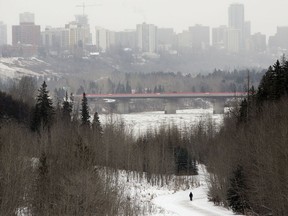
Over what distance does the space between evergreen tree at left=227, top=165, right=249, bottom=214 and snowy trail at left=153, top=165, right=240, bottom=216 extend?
1.69 feet

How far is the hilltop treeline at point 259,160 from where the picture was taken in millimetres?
31328

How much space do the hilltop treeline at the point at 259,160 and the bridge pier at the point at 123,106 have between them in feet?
329

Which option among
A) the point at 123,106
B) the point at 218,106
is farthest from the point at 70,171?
the point at 123,106

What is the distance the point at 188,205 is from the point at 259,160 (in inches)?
409

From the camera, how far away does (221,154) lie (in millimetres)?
46531

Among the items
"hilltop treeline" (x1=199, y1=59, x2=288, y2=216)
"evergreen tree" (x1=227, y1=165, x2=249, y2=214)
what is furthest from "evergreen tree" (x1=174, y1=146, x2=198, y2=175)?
"evergreen tree" (x1=227, y1=165, x2=249, y2=214)

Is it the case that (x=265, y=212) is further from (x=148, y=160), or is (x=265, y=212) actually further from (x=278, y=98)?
(x=148, y=160)

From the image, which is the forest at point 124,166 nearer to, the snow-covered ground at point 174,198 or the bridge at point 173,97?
the snow-covered ground at point 174,198

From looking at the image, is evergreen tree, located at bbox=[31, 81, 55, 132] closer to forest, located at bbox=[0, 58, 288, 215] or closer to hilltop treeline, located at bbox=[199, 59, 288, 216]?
forest, located at bbox=[0, 58, 288, 215]

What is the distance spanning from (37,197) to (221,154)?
56.7 feet

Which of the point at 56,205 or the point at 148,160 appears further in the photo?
the point at 148,160

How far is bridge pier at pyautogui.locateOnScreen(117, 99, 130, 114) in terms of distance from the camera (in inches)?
5994

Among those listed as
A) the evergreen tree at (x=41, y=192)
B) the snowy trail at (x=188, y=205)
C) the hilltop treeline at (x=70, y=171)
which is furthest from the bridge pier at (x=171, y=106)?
the evergreen tree at (x=41, y=192)

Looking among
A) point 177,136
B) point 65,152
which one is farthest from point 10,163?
point 177,136
